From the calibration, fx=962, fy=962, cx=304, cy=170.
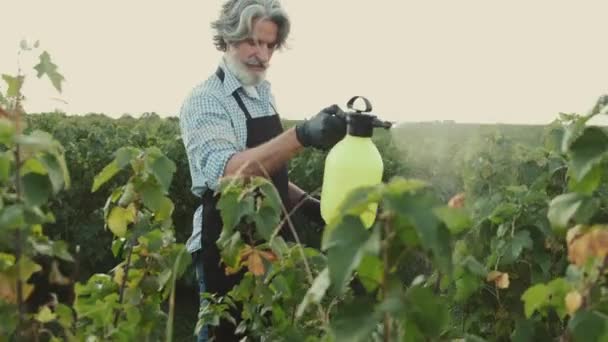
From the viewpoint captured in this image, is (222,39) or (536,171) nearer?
(536,171)

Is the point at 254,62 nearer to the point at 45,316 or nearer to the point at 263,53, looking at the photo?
the point at 263,53

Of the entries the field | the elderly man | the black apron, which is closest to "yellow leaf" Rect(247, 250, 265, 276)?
the field

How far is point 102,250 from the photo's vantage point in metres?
7.56

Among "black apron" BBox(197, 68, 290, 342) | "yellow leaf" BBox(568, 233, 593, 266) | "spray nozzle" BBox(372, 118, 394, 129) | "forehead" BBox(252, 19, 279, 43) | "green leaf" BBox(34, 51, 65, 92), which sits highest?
"forehead" BBox(252, 19, 279, 43)

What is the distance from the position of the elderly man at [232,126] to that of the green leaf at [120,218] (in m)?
1.02

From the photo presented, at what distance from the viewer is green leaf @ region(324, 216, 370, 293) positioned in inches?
47.3

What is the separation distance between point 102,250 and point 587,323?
258 inches

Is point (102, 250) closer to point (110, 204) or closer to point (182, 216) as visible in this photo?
point (182, 216)

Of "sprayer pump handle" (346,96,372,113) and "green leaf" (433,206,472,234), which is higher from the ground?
"sprayer pump handle" (346,96,372,113)

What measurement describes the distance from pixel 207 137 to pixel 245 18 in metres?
0.46

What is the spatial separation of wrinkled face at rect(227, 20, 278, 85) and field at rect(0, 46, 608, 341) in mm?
846

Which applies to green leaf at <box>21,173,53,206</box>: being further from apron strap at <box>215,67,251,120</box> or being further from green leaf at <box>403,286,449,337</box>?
apron strap at <box>215,67,251,120</box>

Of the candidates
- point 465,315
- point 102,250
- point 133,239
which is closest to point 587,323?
point 133,239

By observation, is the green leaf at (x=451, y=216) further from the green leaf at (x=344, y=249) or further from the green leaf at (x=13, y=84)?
the green leaf at (x=13, y=84)
